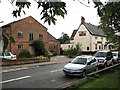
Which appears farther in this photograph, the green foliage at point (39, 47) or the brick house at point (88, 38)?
the brick house at point (88, 38)

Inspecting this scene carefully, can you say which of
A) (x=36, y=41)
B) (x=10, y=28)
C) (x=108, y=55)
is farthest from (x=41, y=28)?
(x=108, y=55)

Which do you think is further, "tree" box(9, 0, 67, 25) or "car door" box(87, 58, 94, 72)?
"car door" box(87, 58, 94, 72)

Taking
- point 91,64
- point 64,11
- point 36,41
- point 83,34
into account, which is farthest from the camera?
point 83,34

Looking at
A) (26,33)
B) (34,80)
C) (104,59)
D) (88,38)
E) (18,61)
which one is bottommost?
(34,80)

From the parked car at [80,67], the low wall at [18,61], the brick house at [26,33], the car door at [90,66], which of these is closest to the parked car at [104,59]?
the parked car at [80,67]

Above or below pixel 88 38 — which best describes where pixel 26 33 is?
above

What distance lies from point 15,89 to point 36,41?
868 inches

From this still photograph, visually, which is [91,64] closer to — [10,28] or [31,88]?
[31,88]

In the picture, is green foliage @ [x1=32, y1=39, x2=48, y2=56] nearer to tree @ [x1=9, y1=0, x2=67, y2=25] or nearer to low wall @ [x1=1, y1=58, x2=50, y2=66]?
low wall @ [x1=1, y1=58, x2=50, y2=66]

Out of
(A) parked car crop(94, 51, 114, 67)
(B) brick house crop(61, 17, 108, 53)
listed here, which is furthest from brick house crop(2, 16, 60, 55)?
(A) parked car crop(94, 51, 114, 67)

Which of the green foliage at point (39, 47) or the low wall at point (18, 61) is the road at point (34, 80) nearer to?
the low wall at point (18, 61)

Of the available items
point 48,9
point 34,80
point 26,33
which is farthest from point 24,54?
point 48,9

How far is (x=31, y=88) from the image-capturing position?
6.60m

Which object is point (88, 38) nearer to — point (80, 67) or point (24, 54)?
point (24, 54)
